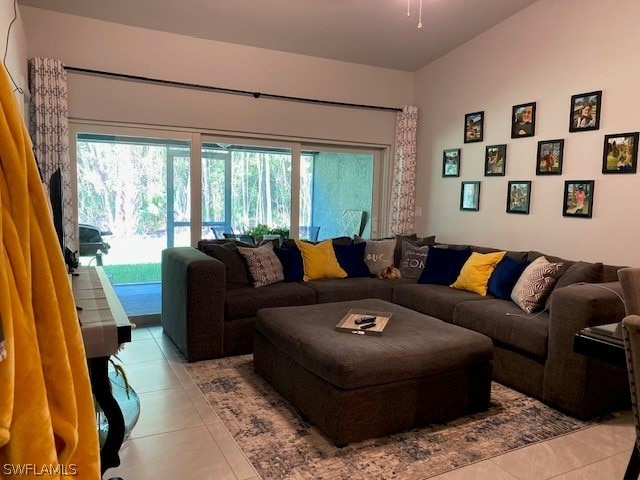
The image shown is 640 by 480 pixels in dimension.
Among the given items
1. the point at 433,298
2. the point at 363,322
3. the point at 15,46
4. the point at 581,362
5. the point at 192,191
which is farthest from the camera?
the point at 192,191

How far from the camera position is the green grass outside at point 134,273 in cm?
420

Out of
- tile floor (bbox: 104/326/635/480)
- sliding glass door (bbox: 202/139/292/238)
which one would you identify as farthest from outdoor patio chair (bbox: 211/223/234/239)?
tile floor (bbox: 104/326/635/480)

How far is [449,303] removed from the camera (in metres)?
3.57

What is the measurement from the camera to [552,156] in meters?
3.82

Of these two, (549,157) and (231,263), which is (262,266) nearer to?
(231,263)

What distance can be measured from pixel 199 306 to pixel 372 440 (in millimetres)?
1649

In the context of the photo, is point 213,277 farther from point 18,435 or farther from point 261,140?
point 18,435

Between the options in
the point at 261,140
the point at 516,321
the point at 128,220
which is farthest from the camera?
the point at 261,140

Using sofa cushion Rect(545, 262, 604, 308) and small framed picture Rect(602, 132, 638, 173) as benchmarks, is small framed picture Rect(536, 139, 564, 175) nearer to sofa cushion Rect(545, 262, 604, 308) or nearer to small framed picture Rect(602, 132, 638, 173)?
small framed picture Rect(602, 132, 638, 173)

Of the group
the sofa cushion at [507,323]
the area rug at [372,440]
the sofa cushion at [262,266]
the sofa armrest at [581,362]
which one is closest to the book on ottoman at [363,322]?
the area rug at [372,440]

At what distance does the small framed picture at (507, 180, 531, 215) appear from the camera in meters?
4.04

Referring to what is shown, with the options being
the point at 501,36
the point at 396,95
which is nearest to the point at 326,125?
the point at 396,95

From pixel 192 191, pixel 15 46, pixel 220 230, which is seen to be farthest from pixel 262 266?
pixel 15 46

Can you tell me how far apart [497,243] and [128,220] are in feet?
11.4
